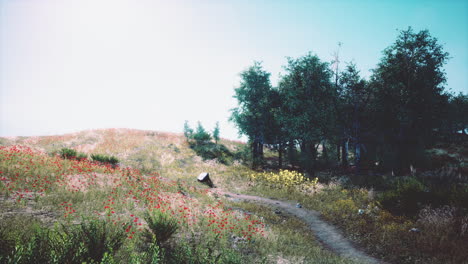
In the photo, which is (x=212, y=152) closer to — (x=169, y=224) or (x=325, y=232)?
(x=325, y=232)

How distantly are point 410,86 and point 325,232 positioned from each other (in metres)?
17.6

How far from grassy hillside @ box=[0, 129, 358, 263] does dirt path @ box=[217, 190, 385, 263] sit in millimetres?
638

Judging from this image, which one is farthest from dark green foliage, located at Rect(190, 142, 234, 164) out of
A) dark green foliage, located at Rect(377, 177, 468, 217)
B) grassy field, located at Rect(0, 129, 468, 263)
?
dark green foliage, located at Rect(377, 177, 468, 217)

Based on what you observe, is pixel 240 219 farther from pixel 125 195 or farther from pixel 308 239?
pixel 125 195

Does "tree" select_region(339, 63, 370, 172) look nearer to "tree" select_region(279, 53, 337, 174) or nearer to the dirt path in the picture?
"tree" select_region(279, 53, 337, 174)

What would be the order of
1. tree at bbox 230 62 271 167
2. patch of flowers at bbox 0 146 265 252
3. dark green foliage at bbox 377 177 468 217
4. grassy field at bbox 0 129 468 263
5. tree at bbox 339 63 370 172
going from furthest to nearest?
tree at bbox 230 62 271 167
tree at bbox 339 63 370 172
dark green foliage at bbox 377 177 468 217
patch of flowers at bbox 0 146 265 252
grassy field at bbox 0 129 468 263

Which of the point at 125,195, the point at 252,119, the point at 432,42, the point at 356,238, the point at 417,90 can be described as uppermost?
the point at 432,42

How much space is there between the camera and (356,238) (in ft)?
29.7

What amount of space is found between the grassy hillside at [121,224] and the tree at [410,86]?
16.5m

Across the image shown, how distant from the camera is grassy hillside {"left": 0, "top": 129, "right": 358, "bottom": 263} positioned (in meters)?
4.41

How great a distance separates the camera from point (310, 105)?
22.3m

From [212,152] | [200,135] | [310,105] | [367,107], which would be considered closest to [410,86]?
[367,107]

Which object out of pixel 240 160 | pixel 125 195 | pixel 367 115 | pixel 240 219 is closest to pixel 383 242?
pixel 240 219

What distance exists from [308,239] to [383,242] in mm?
2674
